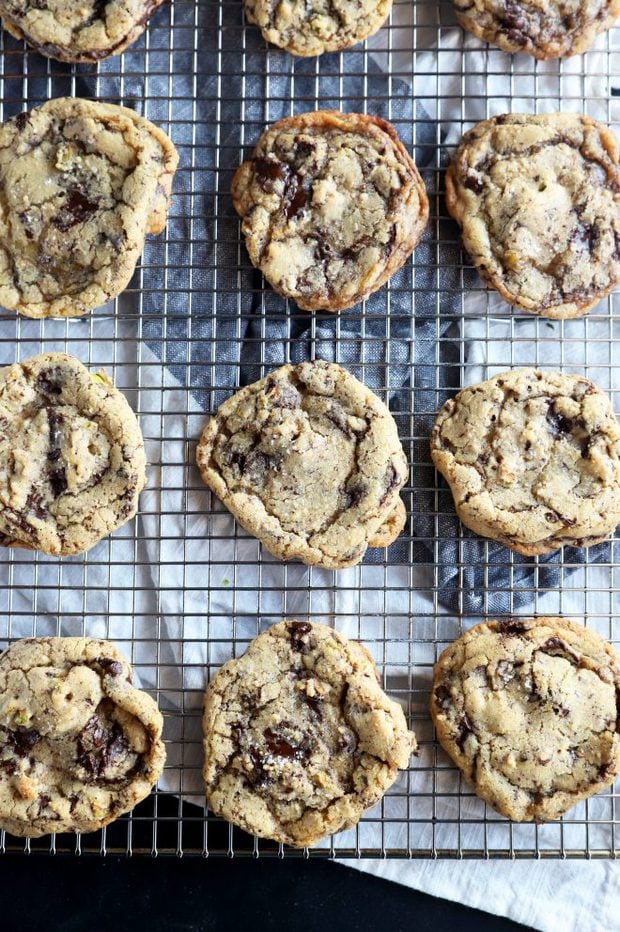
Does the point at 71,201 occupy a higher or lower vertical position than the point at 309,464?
higher

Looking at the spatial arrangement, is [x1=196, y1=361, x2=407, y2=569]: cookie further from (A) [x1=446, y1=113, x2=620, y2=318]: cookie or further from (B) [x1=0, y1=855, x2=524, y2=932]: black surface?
(B) [x1=0, y1=855, x2=524, y2=932]: black surface

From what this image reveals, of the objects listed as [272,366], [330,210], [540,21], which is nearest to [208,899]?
[272,366]

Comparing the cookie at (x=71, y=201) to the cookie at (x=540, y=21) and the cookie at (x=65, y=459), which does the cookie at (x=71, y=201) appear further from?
the cookie at (x=540, y=21)

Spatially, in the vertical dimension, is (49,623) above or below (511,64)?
below

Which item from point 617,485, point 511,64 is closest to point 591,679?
point 617,485

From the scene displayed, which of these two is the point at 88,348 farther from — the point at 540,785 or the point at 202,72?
the point at 540,785

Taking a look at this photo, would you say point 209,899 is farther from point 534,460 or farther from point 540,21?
point 540,21

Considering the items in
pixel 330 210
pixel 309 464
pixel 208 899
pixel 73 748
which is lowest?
pixel 208 899
